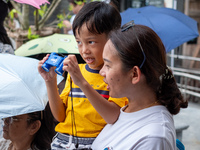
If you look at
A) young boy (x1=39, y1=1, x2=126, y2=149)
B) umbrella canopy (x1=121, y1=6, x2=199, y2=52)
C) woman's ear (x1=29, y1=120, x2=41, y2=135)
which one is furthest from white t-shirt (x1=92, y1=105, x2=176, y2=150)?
umbrella canopy (x1=121, y1=6, x2=199, y2=52)

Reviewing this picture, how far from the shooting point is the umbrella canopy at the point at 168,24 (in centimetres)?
375

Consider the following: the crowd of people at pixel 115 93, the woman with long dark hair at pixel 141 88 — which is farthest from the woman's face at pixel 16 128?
the woman with long dark hair at pixel 141 88

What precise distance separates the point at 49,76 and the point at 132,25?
61cm

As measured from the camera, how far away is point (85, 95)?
64.5 inches

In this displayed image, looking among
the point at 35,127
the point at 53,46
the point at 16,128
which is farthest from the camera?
the point at 53,46

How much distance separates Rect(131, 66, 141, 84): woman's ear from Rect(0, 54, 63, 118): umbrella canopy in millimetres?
632

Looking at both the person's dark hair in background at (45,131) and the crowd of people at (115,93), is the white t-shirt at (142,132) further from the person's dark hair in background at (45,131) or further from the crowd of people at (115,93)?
the person's dark hair in background at (45,131)

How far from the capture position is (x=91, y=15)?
176 centimetres

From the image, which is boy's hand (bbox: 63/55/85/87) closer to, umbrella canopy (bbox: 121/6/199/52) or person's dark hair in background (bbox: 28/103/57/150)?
person's dark hair in background (bbox: 28/103/57/150)

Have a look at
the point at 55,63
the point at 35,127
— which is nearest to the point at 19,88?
the point at 55,63

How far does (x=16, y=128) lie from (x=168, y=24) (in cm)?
265

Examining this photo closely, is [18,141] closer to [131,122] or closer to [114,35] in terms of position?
[131,122]

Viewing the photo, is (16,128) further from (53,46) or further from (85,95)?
(53,46)

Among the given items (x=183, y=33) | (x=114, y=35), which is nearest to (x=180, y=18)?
(x=183, y=33)
